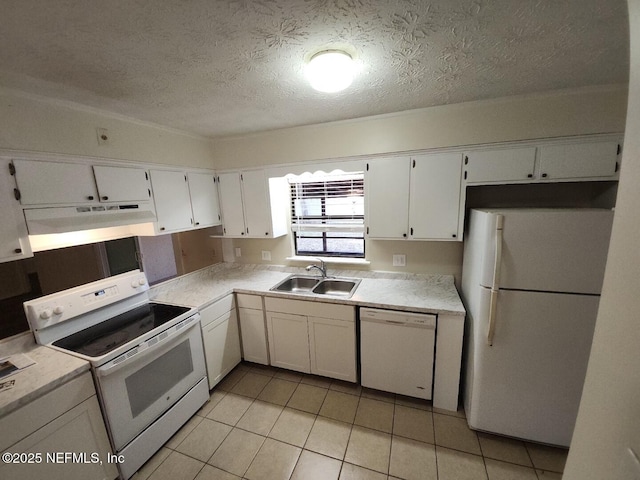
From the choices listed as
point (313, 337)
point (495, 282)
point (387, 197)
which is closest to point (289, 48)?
point (387, 197)

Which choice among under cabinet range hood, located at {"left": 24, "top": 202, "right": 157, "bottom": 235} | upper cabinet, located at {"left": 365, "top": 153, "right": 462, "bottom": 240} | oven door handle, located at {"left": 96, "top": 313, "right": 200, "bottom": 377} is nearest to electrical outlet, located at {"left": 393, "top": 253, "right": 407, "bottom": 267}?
upper cabinet, located at {"left": 365, "top": 153, "right": 462, "bottom": 240}

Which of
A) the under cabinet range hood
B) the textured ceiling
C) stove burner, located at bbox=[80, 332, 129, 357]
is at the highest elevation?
the textured ceiling

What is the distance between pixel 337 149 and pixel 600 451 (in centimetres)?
234

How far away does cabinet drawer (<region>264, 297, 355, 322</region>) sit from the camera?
2.13m

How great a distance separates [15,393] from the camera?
121 centimetres

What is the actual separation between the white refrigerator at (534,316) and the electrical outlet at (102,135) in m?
2.75

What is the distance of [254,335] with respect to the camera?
250cm

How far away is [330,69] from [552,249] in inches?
64.1

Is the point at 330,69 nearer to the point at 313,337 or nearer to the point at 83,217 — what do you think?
the point at 83,217

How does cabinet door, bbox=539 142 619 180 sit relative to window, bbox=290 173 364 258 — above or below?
above

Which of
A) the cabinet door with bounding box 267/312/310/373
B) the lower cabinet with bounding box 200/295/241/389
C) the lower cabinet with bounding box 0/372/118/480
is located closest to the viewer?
the lower cabinet with bounding box 0/372/118/480

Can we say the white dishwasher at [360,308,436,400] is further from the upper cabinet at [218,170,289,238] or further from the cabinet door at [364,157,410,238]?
the upper cabinet at [218,170,289,238]

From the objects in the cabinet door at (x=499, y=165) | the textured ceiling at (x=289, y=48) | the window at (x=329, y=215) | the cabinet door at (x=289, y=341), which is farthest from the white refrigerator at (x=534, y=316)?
the cabinet door at (x=289, y=341)

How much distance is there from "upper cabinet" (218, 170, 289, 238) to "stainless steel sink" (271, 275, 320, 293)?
20.3 inches
